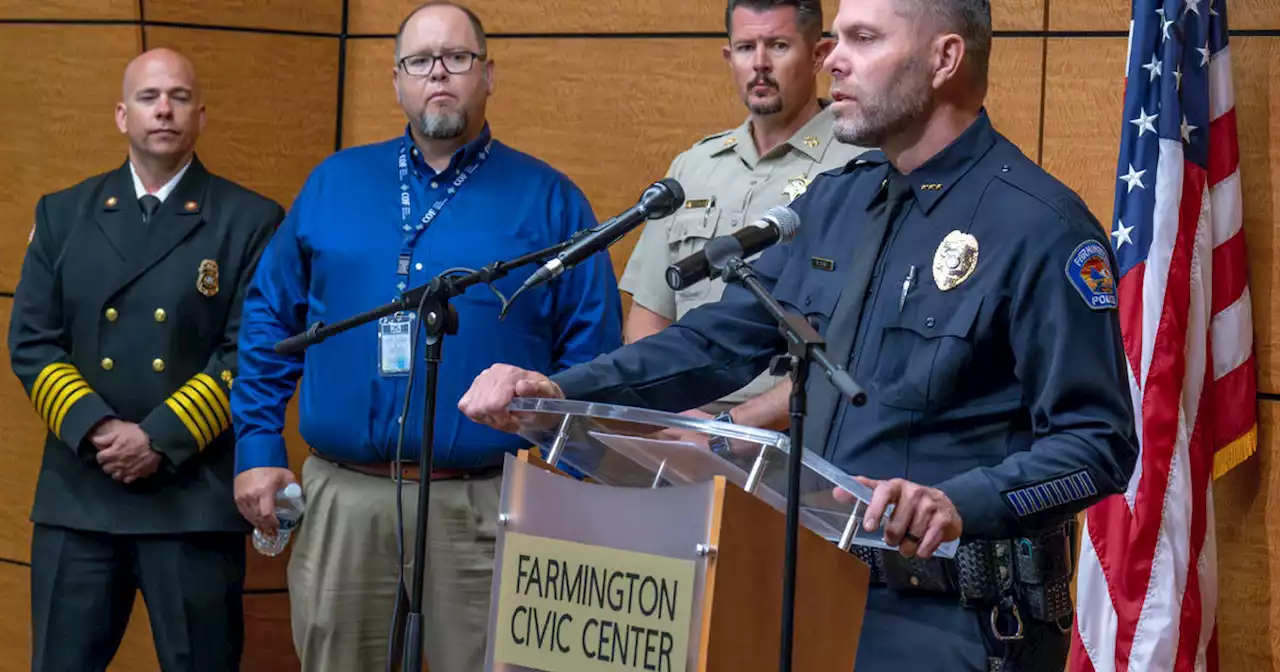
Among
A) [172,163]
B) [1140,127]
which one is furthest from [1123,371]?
[172,163]

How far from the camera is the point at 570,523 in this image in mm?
1827

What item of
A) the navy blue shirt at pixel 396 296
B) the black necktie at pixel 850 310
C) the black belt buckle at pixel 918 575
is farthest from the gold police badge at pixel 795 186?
the black belt buckle at pixel 918 575

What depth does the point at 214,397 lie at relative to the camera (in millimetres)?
3672

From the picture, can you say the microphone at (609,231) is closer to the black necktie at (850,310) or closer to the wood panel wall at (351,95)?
the black necktie at (850,310)

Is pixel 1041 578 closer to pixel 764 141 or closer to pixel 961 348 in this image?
pixel 961 348

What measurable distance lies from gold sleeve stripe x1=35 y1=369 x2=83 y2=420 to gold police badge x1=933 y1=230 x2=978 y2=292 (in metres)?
2.33

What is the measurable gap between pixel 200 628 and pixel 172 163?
1.13 m

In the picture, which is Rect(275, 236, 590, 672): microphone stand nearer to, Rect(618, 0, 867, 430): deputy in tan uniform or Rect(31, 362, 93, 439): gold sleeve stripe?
Rect(618, 0, 867, 430): deputy in tan uniform

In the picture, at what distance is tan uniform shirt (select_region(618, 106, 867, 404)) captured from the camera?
3.21 metres

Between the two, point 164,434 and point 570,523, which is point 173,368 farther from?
point 570,523

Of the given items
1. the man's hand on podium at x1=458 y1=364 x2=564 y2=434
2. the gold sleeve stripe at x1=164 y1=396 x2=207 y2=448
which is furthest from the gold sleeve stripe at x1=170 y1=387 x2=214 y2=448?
the man's hand on podium at x1=458 y1=364 x2=564 y2=434

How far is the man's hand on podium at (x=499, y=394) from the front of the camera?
198 centimetres

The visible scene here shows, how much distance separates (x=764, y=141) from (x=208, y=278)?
4.54ft

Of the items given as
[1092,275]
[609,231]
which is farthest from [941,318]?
[609,231]
